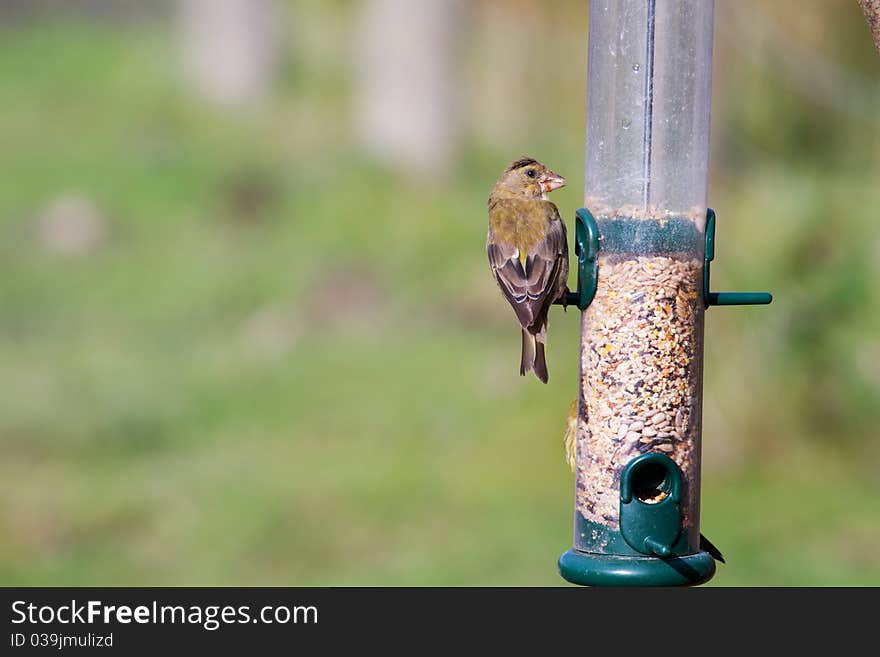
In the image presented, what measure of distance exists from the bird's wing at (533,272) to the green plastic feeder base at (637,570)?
0.99m

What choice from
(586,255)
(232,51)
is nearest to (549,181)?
(586,255)

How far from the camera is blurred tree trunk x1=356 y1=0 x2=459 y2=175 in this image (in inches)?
592

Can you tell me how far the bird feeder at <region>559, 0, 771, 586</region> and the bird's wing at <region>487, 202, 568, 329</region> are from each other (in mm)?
344

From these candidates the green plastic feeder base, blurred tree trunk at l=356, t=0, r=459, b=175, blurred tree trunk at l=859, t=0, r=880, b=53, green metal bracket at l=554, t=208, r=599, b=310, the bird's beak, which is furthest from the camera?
blurred tree trunk at l=356, t=0, r=459, b=175

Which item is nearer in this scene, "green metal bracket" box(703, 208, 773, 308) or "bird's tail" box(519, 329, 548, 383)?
"green metal bracket" box(703, 208, 773, 308)

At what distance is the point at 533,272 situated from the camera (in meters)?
5.50

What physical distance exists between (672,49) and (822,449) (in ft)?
19.5

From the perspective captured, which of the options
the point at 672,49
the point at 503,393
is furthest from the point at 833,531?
the point at 672,49

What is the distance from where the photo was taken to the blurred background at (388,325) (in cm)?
974

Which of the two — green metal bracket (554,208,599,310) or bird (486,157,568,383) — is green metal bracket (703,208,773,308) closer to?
green metal bracket (554,208,599,310)

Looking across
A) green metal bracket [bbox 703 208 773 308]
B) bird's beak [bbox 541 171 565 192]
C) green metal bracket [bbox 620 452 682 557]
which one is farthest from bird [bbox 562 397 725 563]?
bird's beak [bbox 541 171 565 192]

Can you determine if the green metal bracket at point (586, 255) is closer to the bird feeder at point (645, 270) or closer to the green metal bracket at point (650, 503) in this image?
the bird feeder at point (645, 270)

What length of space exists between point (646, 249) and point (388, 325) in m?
7.84

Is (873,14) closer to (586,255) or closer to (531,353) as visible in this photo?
(586,255)
